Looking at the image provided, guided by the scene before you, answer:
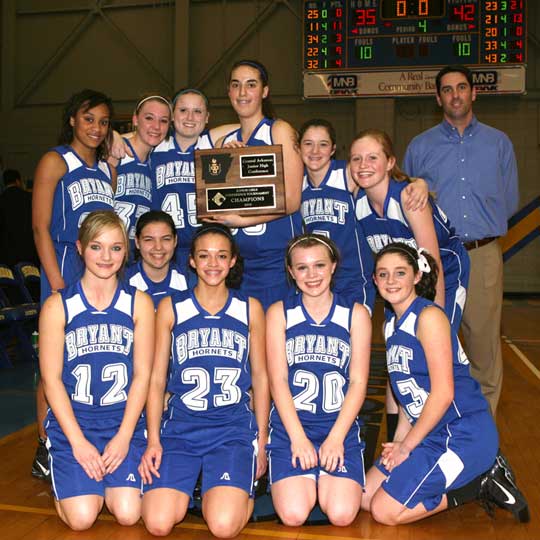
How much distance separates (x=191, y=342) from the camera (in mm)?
3049

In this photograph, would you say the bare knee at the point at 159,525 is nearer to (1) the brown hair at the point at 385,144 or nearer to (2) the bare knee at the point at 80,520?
(2) the bare knee at the point at 80,520

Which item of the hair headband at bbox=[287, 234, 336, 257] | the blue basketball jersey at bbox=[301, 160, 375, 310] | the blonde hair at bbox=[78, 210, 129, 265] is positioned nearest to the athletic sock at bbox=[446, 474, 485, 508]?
the blue basketball jersey at bbox=[301, 160, 375, 310]

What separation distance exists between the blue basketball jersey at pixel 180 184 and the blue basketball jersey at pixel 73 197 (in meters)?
0.35

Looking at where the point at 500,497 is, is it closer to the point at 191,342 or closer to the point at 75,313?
the point at 191,342

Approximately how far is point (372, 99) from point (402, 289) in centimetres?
873

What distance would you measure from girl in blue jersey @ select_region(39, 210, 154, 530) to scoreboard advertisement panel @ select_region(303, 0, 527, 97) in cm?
831

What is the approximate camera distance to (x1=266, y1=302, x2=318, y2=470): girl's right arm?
113 inches

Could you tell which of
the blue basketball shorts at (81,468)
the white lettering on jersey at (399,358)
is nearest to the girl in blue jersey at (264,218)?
the white lettering on jersey at (399,358)

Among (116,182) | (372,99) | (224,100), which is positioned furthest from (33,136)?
(116,182)

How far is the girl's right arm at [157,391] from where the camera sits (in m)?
2.86

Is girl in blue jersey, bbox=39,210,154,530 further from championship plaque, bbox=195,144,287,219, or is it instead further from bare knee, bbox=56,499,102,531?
championship plaque, bbox=195,144,287,219

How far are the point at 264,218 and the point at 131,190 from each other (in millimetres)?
825

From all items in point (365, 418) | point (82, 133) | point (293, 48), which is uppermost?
point (293, 48)

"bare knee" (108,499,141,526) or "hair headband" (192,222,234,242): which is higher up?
"hair headband" (192,222,234,242)
